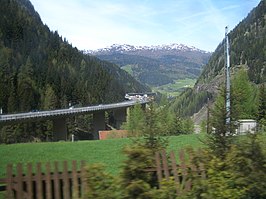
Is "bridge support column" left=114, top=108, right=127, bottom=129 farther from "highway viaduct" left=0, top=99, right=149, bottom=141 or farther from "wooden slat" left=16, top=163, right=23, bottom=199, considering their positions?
"wooden slat" left=16, top=163, right=23, bottom=199

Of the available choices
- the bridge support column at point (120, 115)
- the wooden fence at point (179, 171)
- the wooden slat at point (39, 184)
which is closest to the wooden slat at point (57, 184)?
the wooden slat at point (39, 184)

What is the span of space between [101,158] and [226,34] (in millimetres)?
13230

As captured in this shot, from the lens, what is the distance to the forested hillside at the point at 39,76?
83.9 metres

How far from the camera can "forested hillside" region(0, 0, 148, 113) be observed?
303ft

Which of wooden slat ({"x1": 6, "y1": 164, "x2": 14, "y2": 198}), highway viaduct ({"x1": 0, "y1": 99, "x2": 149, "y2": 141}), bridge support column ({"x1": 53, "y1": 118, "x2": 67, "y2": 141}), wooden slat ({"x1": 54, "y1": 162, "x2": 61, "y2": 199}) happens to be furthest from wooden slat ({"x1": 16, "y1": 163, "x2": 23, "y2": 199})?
bridge support column ({"x1": 53, "y1": 118, "x2": 67, "y2": 141})

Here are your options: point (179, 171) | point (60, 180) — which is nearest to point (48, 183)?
point (60, 180)

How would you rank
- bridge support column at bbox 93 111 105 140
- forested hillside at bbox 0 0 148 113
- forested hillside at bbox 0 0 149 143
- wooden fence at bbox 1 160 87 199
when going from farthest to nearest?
forested hillside at bbox 0 0 148 113, bridge support column at bbox 93 111 105 140, forested hillside at bbox 0 0 149 143, wooden fence at bbox 1 160 87 199

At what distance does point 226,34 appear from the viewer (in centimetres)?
2281

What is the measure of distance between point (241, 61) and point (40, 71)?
8524 cm

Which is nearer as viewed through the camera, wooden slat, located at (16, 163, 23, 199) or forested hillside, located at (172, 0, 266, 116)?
wooden slat, located at (16, 163, 23, 199)

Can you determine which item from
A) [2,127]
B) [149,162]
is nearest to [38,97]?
[2,127]

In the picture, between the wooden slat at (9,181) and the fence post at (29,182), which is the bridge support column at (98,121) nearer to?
the fence post at (29,182)

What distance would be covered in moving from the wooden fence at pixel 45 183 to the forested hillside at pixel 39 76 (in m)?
60.2

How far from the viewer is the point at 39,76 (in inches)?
4168
